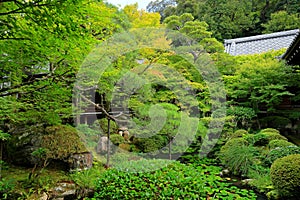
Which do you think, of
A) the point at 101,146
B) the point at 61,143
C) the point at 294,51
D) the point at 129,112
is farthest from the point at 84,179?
the point at 294,51

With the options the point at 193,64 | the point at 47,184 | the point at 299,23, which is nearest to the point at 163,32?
the point at 193,64

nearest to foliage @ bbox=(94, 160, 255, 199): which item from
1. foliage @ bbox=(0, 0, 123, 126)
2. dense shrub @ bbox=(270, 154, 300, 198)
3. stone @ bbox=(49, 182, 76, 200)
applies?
stone @ bbox=(49, 182, 76, 200)

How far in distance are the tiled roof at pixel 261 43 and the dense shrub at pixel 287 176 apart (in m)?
10.6

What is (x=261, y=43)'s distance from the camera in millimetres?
14289

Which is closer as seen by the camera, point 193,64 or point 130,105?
point 130,105

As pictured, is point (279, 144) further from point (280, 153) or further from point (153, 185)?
point (153, 185)

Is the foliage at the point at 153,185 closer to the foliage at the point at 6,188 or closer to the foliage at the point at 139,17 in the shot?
the foliage at the point at 6,188

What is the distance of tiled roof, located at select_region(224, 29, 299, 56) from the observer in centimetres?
1341

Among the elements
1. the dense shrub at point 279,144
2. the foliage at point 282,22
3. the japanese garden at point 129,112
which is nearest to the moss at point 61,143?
the japanese garden at point 129,112

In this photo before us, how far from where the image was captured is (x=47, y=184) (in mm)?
4160

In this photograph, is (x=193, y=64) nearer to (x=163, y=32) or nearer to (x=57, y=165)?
(x=163, y=32)

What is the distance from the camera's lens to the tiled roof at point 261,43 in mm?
13413

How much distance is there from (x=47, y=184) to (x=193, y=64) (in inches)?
239

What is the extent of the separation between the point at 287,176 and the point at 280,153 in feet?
4.91
